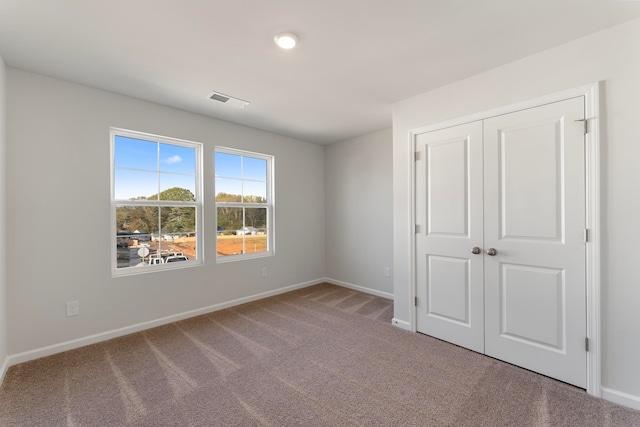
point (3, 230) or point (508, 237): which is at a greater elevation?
point (3, 230)

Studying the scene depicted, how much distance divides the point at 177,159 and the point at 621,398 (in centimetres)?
443

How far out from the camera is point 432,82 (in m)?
2.62

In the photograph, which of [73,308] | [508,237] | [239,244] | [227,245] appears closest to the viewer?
[508,237]

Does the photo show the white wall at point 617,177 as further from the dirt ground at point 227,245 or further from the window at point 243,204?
the dirt ground at point 227,245

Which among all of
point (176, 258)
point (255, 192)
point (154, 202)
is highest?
point (255, 192)

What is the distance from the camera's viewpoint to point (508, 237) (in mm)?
2295

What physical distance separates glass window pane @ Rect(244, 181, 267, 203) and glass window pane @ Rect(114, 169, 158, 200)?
120 centimetres

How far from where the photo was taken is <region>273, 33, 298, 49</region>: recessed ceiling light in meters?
1.91

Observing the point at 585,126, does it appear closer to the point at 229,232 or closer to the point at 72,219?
the point at 229,232

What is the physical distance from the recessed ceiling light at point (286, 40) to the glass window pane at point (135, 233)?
2.30 m

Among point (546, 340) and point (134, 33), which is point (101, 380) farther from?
point (546, 340)

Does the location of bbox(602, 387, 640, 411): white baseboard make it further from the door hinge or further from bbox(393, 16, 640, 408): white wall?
the door hinge

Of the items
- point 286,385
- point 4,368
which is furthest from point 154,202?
point 286,385

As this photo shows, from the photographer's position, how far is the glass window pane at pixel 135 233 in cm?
291
